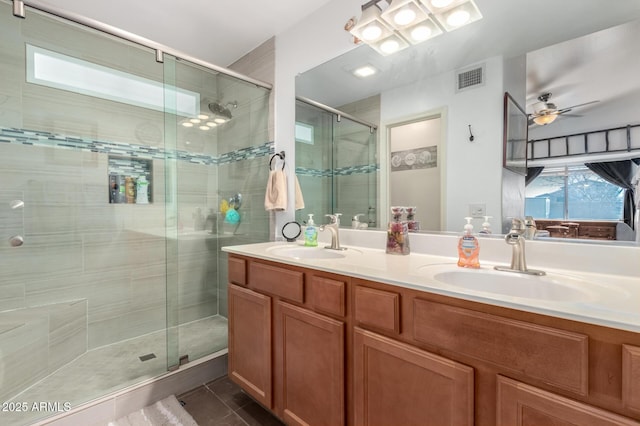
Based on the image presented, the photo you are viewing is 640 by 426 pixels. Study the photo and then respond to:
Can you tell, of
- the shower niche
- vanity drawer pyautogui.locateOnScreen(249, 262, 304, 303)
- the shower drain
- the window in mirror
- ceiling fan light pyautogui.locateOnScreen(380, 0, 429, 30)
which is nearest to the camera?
the window in mirror

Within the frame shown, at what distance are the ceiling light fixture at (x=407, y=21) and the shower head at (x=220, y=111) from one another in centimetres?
129

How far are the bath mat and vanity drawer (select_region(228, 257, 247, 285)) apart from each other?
2.41 ft

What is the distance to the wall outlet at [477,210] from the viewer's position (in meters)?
1.33

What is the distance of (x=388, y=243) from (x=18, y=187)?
2323 mm

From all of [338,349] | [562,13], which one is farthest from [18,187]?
[562,13]

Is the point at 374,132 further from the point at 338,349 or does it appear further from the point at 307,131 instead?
the point at 338,349

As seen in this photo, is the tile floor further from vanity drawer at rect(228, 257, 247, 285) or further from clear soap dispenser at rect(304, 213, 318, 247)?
clear soap dispenser at rect(304, 213, 318, 247)

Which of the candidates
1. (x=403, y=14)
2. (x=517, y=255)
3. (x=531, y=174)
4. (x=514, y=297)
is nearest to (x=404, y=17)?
(x=403, y=14)

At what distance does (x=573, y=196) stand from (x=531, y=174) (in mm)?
162

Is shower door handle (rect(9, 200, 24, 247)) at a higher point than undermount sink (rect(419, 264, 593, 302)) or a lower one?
higher

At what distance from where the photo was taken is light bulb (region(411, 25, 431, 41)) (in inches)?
57.6

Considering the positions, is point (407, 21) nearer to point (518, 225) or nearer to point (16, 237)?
point (518, 225)

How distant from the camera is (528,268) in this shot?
3.69ft

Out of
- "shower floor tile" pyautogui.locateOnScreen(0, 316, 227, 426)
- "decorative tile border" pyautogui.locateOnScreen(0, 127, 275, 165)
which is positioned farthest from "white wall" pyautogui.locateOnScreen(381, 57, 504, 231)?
"shower floor tile" pyautogui.locateOnScreen(0, 316, 227, 426)
